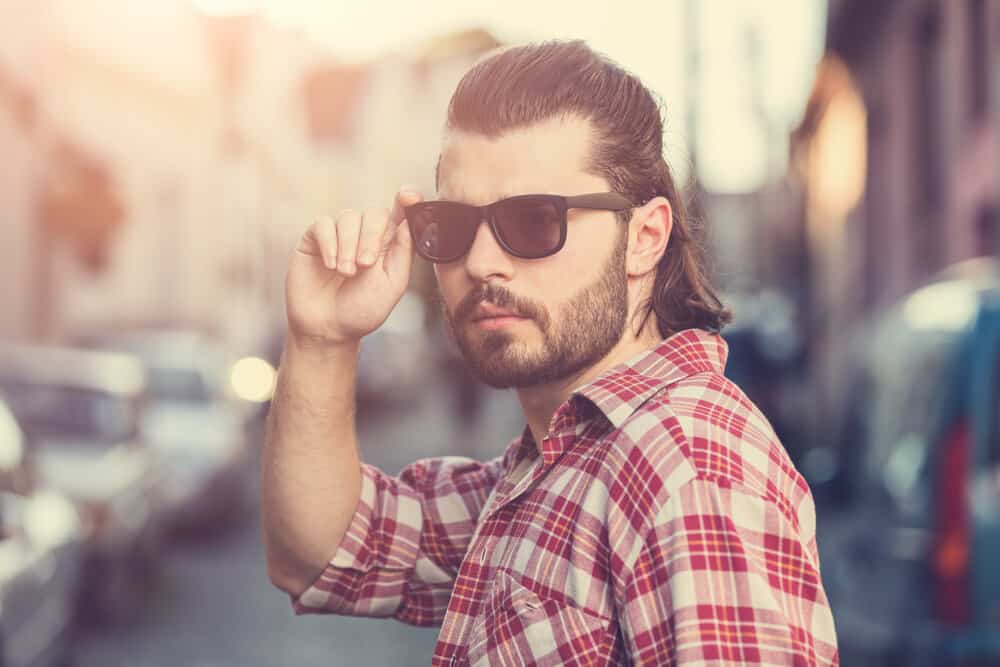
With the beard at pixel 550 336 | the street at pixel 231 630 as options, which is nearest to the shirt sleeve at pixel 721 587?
the beard at pixel 550 336

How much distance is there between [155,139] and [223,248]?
5291 millimetres

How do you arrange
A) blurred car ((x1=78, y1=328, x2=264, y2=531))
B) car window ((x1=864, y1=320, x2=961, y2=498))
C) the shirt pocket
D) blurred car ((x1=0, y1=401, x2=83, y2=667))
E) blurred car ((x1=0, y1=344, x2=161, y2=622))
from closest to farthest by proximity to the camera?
the shirt pocket
blurred car ((x1=0, y1=401, x2=83, y2=667))
car window ((x1=864, y1=320, x2=961, y2=498))
blurred car ((x1=0, y1=344, x2=161, y2=622))
blurred car ((x1=78, y1=328, x2=264, y2=531))

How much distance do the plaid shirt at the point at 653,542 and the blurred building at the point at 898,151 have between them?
9.91 meters

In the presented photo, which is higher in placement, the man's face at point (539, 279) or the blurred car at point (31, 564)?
the man's face at point (539, 279)

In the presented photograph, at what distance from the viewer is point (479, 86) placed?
1839mm

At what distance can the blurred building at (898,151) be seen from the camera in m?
12.1

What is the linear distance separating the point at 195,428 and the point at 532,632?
378 inches

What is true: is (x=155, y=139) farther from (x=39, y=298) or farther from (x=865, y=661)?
(x=865, y=661)

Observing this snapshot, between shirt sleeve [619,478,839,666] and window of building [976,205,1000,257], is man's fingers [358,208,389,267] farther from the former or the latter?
window of building [976,205,1000,257]

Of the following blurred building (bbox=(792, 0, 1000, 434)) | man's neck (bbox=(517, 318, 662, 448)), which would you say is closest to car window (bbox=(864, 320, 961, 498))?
man's neck (bbox=(517, 318, 662, 448))

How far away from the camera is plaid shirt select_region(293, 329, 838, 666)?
4.55 feet

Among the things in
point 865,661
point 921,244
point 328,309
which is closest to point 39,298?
point 921,244

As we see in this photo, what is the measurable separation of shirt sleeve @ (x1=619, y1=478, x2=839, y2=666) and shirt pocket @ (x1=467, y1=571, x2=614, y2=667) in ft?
0.18

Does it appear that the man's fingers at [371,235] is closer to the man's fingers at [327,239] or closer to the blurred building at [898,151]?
the man's fingers at [327,239]
